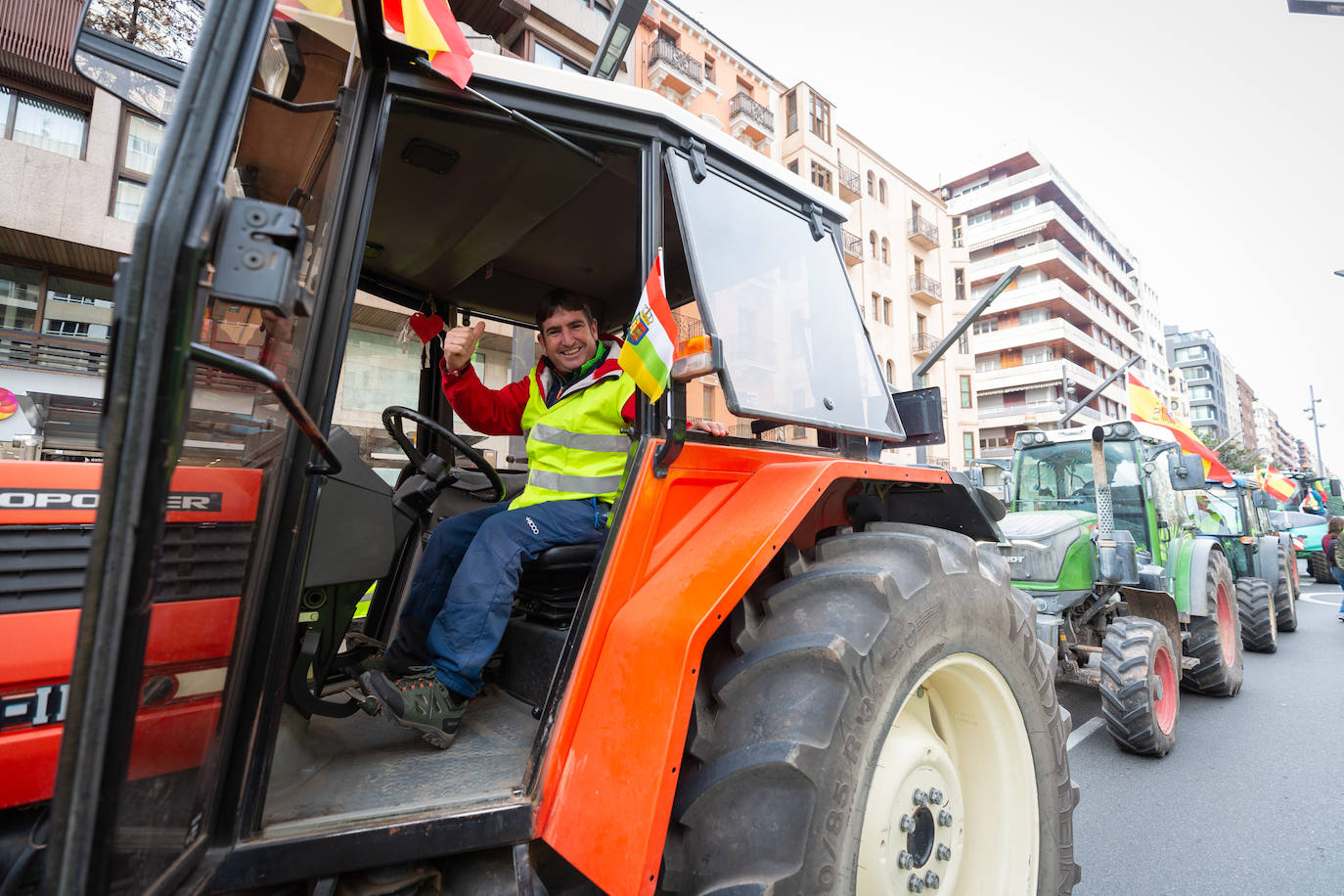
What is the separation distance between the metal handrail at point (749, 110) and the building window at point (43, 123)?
18.4 metres

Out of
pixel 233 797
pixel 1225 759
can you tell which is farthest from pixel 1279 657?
pixel 233 797

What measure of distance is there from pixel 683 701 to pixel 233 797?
2.69 feet

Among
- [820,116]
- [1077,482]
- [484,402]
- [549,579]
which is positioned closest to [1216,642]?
[1077,482]

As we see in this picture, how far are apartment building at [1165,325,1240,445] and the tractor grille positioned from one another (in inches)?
4008

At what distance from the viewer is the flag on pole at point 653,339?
1.57 metres

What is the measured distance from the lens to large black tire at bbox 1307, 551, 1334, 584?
1553cm

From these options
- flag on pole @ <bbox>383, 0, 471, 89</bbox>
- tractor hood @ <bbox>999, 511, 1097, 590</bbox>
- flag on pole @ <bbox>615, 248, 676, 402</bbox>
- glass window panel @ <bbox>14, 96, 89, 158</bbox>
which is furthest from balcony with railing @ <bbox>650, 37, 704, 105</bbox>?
flag on pole @ <bbox>615, 248, 676, 402</bbox>

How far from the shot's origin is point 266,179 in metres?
1.70

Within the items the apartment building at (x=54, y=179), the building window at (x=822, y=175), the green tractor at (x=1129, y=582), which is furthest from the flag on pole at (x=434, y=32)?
the building window at (x=822, y=175)

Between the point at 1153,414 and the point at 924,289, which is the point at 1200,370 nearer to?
the point at 924,289

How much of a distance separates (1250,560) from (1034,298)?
124 feet

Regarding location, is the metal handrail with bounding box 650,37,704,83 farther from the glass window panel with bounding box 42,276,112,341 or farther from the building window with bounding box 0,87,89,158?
the glass window panel with bounding box 42,276,112,341

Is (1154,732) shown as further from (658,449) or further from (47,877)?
(47,877)

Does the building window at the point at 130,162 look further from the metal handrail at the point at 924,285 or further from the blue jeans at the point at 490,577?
the metal handrail at the point at 924,285
